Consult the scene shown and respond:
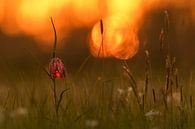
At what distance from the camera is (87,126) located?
411 centimetres

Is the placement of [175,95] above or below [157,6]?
below

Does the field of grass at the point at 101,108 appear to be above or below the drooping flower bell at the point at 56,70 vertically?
below

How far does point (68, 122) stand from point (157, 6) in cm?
1419

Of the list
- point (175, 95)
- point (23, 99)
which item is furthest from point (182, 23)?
point (23, 99)

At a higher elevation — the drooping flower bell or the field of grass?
the drooping flower bell

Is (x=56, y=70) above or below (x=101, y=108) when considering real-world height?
above

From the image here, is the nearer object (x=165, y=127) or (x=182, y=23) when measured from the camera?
(x=165, y=127)

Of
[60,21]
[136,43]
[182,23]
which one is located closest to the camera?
[182,23]

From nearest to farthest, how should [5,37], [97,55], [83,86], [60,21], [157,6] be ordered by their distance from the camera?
[97,55] → [83,86] → [157,6] → [60,21] → [5,37]

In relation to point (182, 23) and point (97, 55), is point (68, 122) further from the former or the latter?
point (182, 23)

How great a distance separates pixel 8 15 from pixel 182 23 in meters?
13.8

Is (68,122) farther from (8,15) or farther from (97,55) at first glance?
(8,15)

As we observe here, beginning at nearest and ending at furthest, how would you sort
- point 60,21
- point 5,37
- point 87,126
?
point 87,126 < point 60,21 < point 5,37

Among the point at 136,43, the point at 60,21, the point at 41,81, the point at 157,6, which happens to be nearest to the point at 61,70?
the point at 41,81
